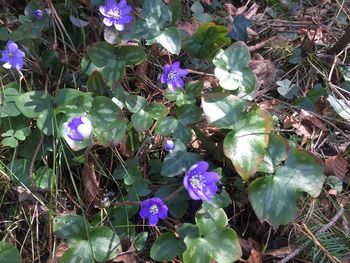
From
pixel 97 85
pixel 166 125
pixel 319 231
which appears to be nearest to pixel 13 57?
pixel 97 85

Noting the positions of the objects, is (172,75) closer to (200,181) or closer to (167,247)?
(200,181)

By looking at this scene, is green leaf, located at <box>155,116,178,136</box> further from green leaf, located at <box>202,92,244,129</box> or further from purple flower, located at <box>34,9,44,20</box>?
purple flower, located at <box>34,9,44,20</box>

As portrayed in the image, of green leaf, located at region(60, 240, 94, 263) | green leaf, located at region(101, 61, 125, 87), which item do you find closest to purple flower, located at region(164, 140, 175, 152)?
green leaf, located at region(101, 61, 125, 87)

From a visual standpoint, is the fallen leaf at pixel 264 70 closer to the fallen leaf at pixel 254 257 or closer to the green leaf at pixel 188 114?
the green leaf at pixel 188 114

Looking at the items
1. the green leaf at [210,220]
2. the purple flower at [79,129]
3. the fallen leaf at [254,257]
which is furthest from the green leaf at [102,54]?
the fallen leaf at [254,257]

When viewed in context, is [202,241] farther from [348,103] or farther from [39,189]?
[348,103]

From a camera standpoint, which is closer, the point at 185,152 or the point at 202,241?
the point at 202,241

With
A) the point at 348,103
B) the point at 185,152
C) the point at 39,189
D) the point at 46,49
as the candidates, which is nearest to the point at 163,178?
the point at 185,152
